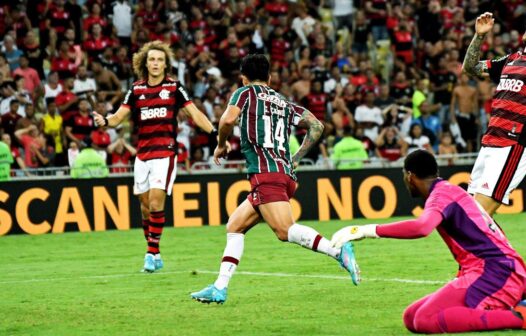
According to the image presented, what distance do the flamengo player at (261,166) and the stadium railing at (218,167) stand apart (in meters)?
10.4

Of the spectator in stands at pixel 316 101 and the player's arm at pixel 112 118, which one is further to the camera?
the spectator in stands at pixel 316 101

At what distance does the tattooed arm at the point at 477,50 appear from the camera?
11.2m

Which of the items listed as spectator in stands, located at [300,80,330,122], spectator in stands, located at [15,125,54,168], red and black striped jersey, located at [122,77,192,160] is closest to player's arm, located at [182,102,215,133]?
red and black striped jersey, located at [122,77,192,160]

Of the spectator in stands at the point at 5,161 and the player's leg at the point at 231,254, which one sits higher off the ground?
the player's leg at the point at 231,254

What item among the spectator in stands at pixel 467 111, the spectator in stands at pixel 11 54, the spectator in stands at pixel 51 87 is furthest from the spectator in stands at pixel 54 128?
the spectator in stands at pixel 467 111

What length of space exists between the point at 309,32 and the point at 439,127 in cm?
431

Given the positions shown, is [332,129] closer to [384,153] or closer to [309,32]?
[384,153]

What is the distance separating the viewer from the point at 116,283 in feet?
41.0

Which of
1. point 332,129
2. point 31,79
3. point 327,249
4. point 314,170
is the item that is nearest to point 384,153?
point 332,129

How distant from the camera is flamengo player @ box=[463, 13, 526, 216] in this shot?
11.0m

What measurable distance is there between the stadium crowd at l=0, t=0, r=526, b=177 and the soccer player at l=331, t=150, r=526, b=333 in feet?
45.4

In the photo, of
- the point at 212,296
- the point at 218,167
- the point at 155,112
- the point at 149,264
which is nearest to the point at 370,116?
the point at 218,167

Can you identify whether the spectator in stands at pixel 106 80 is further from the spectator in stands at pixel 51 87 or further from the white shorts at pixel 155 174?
the white shorts at pixel 155 174

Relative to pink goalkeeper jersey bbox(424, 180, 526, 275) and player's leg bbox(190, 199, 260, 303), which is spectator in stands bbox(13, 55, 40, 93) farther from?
pink goalkeeper jersey bbox(424, 180, 526, 275)
